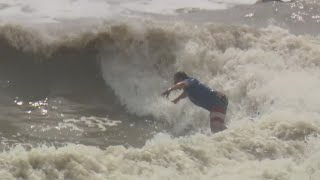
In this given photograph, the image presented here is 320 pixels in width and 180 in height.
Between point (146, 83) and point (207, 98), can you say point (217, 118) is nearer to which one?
point (207, 98)

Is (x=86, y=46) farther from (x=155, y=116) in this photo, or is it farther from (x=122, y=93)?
(x=155, y=116)

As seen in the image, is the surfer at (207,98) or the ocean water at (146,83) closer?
the ocean water at (146,83)

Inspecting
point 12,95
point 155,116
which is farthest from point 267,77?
point 12,95

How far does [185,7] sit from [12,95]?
8603mm

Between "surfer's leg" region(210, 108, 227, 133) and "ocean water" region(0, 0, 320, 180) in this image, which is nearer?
"ocean water" region(0, 0, 320, 180)

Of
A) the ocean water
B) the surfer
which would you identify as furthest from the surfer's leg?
the ocean water

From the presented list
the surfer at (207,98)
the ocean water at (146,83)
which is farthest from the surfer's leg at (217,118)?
the ocean water at (146,83)

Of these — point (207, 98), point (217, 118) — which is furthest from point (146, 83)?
point (217, 118)

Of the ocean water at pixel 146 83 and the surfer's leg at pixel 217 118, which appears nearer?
the ocean water at pixel 146 83

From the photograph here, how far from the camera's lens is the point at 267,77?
12203mm

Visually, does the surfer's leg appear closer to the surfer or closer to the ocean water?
the surfer

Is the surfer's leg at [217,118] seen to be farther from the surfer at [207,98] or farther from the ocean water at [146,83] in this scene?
the ocean water at [146,83]

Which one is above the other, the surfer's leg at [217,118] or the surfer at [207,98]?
the surfer at [207,98]

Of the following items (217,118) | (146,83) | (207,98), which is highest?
(207,98)
